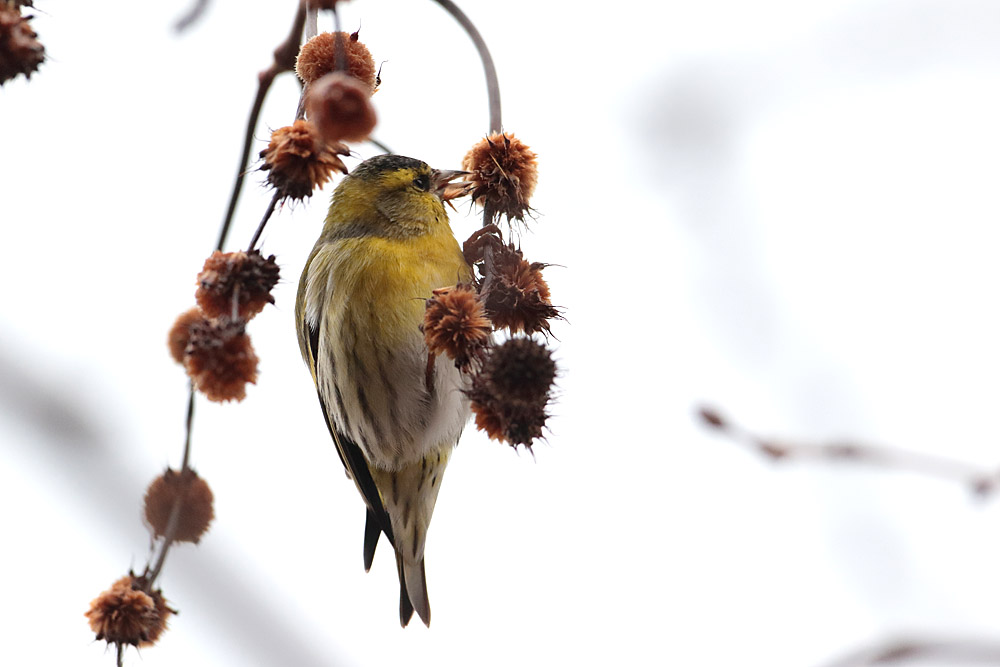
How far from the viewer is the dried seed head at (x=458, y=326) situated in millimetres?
2154

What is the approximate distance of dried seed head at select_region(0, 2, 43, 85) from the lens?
1.85m

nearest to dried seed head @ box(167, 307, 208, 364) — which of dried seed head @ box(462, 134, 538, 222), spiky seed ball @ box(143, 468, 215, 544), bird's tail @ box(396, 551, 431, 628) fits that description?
spiky seed ball @ box(143, 468, 215, 544)

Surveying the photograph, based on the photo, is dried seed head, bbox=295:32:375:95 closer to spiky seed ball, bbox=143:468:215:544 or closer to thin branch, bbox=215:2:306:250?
thin branch, bbox=215:2:306:250

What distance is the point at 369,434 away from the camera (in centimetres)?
361

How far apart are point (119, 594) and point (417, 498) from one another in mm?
1727

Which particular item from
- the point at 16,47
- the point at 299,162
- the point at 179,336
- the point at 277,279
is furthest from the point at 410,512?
the point at 16,47

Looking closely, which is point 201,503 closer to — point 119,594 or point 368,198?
point 119,594

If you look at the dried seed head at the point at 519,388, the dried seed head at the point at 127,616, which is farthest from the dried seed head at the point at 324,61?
the dried seed head at the point at 127,616

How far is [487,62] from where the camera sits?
2.22 meters

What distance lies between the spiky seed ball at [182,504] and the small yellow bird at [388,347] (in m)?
1.17

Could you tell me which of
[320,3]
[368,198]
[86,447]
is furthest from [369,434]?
[86,447]

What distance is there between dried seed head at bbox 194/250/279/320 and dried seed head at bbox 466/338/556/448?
1.61 feet

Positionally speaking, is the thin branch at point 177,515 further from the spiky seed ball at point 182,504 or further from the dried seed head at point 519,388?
the dried seed head at point 519,388

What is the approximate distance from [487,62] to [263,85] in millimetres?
513
